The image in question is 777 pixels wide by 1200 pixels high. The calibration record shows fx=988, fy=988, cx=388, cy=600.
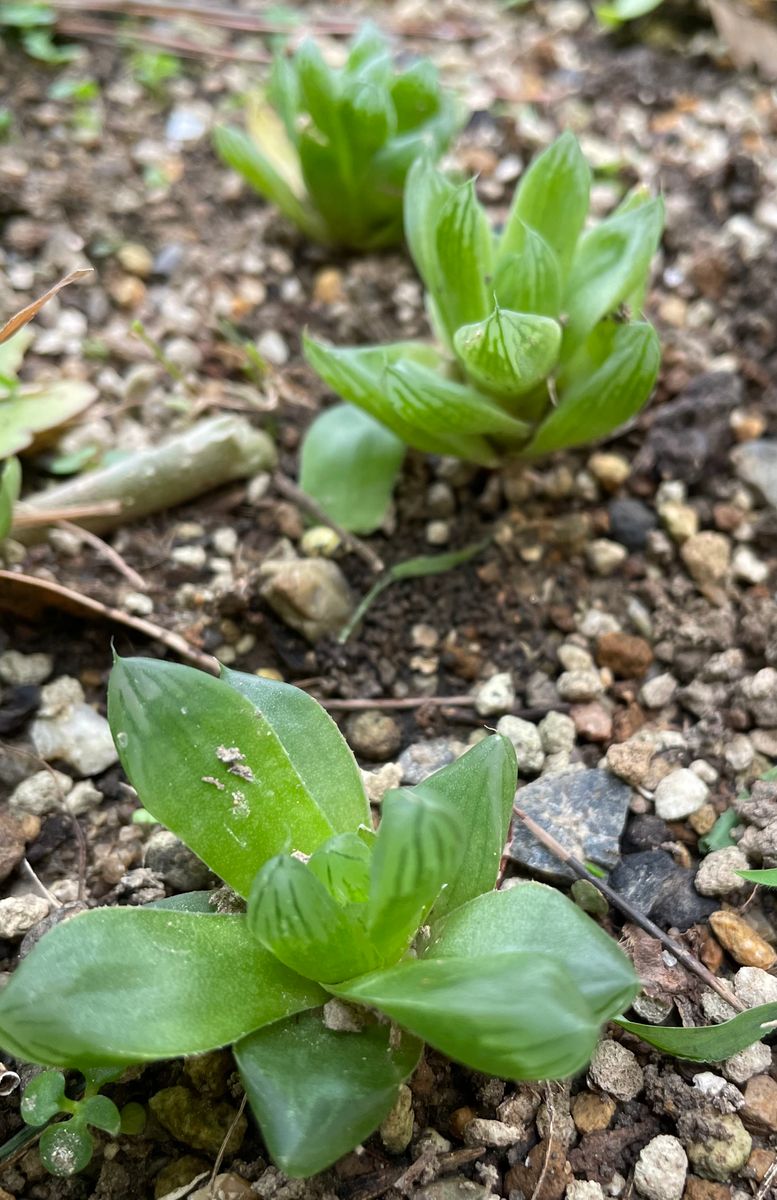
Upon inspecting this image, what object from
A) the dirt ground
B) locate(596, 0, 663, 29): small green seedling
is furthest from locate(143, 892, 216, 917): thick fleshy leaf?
locate(596, 0, 663, 29): small green seedling

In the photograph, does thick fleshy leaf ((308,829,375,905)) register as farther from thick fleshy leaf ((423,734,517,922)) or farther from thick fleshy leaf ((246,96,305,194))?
thick fleshy leaf ((246,96,305,194))

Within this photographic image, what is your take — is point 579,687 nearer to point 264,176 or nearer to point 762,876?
point 762,876

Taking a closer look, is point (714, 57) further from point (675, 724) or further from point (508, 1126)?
point (508, 1126)

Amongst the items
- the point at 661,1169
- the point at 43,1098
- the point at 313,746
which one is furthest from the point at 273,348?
the point at 661,1169

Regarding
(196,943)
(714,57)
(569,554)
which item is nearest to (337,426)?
(569,554)

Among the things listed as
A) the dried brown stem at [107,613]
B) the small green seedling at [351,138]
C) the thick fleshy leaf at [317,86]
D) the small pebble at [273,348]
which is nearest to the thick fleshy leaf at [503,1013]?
the dried brown stem at [107,613]
